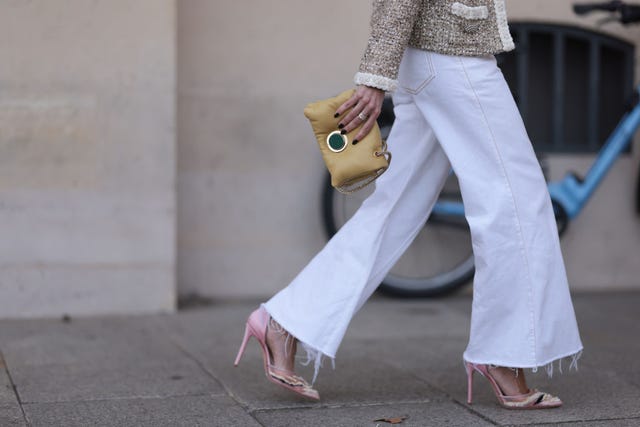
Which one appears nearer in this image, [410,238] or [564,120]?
[410,238]

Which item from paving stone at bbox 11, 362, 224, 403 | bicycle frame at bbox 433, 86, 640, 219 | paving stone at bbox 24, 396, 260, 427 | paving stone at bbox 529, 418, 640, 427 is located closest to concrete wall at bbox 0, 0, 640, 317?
bicycle frame at bbox 433, 86, 640, 219

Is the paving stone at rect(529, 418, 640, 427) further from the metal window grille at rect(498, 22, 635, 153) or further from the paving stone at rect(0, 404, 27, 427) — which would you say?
the metal window grille at rect(498, 22, 635, 153)

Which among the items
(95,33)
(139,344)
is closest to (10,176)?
(95,33)

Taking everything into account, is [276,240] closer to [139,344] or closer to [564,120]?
[139,344]

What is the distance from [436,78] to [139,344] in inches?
71.0

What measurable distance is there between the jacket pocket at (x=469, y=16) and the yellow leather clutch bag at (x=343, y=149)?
1.24 feet

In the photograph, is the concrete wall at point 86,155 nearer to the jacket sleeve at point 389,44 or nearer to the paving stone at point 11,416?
the paving stone at point 11,416

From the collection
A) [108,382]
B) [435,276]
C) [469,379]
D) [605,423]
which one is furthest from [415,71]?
[435,276]

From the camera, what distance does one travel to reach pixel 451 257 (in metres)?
5.44

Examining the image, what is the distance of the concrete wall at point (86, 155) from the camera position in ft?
15.2

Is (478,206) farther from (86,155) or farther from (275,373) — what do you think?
(86,155)

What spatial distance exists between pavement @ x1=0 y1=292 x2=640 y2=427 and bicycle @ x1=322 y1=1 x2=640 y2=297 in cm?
30

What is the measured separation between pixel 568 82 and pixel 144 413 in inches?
131

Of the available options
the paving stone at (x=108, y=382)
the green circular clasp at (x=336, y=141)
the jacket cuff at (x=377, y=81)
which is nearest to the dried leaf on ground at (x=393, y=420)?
the paving stone at (x=108, y=382)
